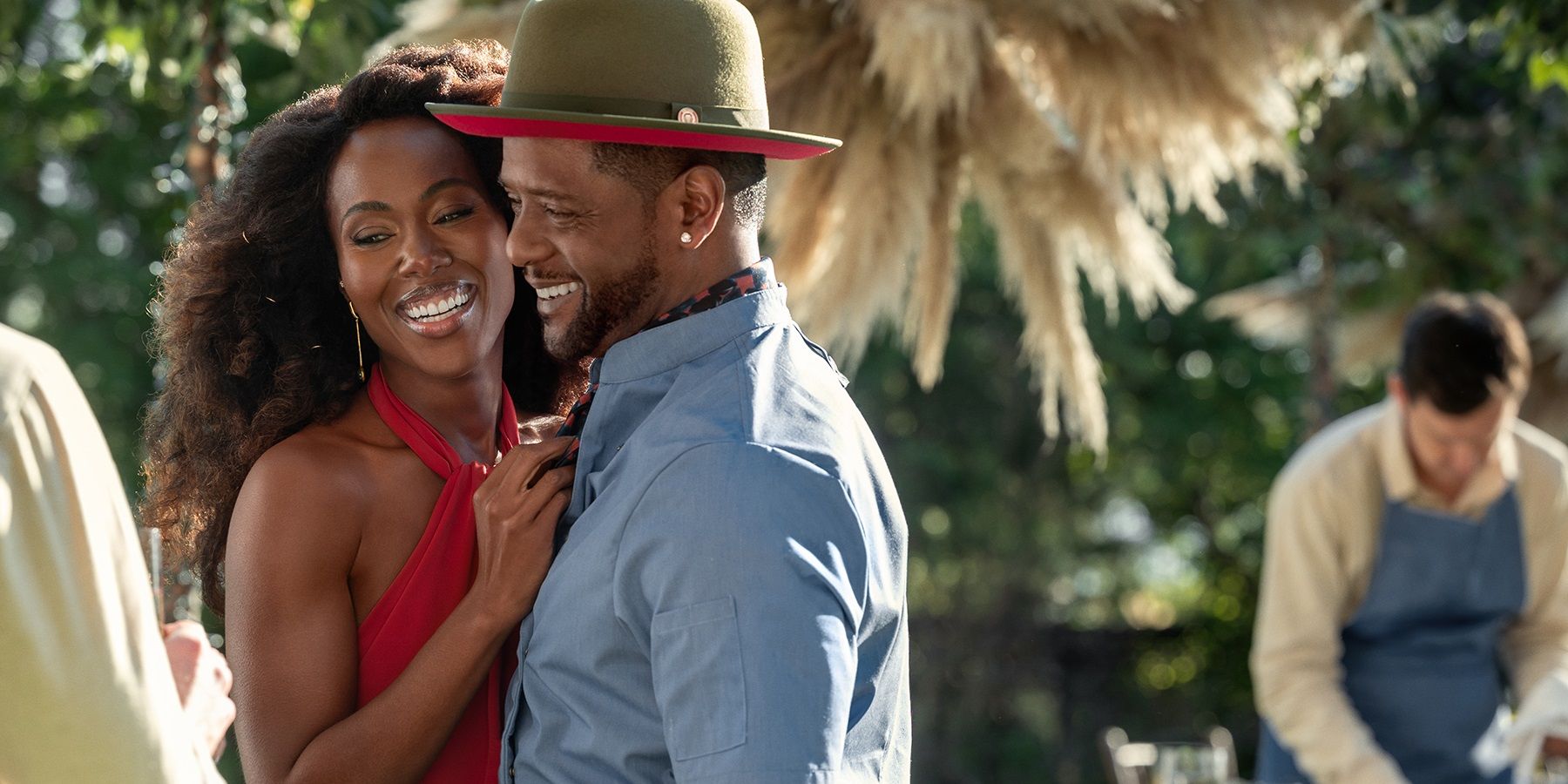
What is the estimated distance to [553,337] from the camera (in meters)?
1.69

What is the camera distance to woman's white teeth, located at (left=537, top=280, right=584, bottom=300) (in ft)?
5.47

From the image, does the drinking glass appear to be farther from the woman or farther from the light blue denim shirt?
the light blue denim shirt

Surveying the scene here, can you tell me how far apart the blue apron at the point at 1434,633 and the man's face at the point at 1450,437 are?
0.09 metres

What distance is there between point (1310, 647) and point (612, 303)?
99.0 inches

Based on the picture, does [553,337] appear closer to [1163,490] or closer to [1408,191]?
[1408,191]

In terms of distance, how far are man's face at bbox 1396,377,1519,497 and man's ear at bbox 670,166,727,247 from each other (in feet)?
8.45

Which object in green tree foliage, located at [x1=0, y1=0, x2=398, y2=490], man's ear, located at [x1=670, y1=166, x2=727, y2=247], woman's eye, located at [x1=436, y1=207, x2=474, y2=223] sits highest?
green tree foliage, located at [x1=0, y1=0, x2=398, y2=490]

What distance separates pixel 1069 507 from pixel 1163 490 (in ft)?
3.51

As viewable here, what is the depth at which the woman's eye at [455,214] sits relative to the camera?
1953 mm

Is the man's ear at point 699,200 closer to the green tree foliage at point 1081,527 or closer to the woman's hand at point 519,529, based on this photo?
the woman's hand at point 519,529

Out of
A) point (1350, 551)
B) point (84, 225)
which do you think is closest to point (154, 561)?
point (1350, 551)

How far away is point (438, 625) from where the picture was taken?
6.13ft

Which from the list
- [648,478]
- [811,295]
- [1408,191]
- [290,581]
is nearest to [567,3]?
[648,478]

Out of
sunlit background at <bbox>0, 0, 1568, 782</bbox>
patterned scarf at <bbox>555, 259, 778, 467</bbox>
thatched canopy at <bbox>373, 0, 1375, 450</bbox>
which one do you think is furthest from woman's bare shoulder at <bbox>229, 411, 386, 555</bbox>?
sunlit background at <bbox>0, 0, 1568, 782</bbox>
